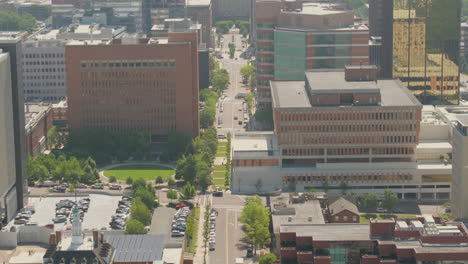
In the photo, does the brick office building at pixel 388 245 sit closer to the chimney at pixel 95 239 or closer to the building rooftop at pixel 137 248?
the building rooftop at pixel 137 248

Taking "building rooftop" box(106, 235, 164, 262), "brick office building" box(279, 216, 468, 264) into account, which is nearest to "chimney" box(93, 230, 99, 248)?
"building rooftop" box(106, 235, 164, 262)

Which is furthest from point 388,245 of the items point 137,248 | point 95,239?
point 95,239

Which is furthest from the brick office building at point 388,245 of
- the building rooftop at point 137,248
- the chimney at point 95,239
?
the chimney at point 95,239

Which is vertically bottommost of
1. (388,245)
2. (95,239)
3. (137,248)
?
(388,245)

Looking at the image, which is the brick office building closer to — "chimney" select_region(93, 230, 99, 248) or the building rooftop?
the building rooftop

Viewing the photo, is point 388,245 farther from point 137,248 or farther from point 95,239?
point 95,239

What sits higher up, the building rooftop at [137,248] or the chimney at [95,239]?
the chimney at [95,239]

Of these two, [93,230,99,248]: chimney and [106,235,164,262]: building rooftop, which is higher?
[93,230,99,248]: chimney
